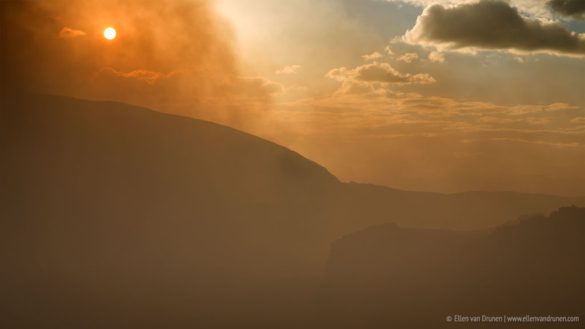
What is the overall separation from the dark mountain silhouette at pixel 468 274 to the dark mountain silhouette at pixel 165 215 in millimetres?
3563

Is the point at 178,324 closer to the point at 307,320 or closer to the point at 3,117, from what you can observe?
the point at 307,320

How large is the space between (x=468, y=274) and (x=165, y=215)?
4147 centimetres

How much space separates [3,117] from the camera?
4381 centimetres

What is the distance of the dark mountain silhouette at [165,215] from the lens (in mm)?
50031

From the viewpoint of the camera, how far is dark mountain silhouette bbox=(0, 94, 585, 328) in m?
50.0

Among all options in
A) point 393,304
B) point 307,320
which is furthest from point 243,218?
point 393,304

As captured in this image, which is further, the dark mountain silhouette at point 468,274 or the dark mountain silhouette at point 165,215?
the dark mountain silhouette at point 165,215

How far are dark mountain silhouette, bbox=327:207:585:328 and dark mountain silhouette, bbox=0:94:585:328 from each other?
3563 millimetres

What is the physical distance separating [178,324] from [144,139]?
30.2m

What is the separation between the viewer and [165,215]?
64.4 metres

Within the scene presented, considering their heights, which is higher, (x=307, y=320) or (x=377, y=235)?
(x=377, y=235)

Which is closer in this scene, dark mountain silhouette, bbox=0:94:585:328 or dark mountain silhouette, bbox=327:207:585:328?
dark mountain silhouette, bbox=327:207:585:328

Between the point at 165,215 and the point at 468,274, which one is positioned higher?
the point at 165,215

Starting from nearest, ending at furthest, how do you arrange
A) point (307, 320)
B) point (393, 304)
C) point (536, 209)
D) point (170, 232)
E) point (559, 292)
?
point (559, 292)
point (393, 304)
point (307, 320)
point (536, 209)
point (170, 232)
